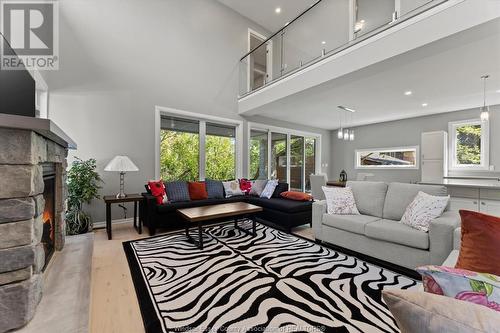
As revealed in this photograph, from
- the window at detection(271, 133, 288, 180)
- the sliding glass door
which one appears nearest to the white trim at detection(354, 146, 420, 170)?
the sliding glass door

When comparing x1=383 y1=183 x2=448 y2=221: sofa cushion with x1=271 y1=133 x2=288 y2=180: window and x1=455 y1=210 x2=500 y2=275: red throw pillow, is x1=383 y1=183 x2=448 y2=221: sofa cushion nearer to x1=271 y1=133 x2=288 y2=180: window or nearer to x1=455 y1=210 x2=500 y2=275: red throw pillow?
x1=455 y1=210 x2=500 y2=275: red throw pillow

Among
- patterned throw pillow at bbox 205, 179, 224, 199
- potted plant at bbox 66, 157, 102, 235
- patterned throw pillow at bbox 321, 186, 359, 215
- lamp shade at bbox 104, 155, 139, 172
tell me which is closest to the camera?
patterned throw pillow at bbox 321, 186, 359, 215

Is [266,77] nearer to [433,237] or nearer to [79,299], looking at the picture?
[433,237]

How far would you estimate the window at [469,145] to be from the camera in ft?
17.7

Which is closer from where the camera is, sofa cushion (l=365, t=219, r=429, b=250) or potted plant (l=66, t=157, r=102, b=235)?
sofa cushion (l=365, t=219, r=429, b=250)

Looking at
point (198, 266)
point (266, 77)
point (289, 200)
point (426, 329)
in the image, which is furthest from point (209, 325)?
point (266, 77)

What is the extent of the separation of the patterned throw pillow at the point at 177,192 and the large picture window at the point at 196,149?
2.47 feet

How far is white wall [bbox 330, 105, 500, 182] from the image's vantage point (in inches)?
208

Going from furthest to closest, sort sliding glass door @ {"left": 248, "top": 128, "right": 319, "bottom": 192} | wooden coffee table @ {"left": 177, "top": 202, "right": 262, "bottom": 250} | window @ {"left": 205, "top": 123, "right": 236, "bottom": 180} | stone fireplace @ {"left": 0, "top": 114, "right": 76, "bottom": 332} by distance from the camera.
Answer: sliding glass door @ {"left": 248, "top": 128, "right": 319, "bottom": 192} → window @ {"left": 205, "top": 123, "right": 236, "bottom": 180} → wooden coffee table @ {"left": 177, "top": 202, "right": 262, "bottom": 250} → stone fireplace @ {"left": 0, "top": 114, "right": 76, "bottom": 332}

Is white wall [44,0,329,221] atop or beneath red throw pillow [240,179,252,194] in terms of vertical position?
atop

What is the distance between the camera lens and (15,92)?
5.13 ft

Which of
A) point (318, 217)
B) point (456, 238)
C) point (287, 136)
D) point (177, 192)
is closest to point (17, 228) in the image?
point (177, 192)

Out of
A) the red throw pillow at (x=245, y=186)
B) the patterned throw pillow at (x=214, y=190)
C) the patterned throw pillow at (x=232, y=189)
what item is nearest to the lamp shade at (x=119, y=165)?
the patterned throw pillow at (x=214, y=190)

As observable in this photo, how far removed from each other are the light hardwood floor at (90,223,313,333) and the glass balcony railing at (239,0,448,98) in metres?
3.93
